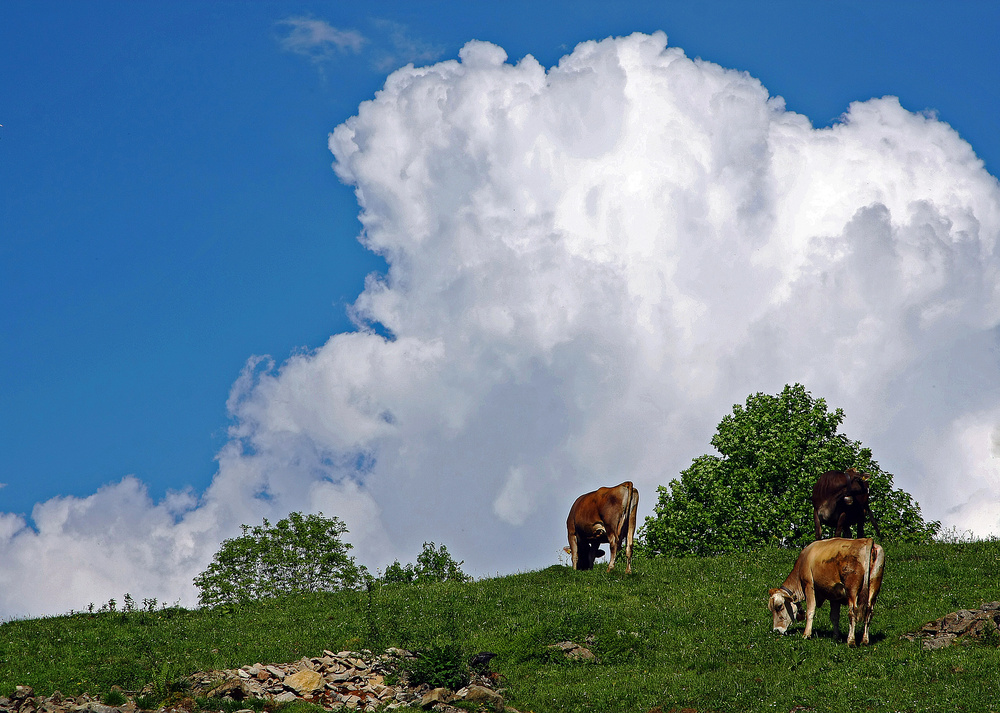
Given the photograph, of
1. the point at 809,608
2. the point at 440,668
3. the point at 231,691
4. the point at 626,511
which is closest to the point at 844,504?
the point at 626,511

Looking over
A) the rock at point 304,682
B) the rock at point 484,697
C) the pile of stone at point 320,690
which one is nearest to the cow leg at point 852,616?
the pile of stone at point 320,690

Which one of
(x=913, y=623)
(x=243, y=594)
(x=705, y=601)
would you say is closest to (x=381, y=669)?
(x=705, y=601)

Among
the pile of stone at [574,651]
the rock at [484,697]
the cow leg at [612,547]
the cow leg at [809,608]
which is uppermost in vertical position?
the cow leg at [612,547]

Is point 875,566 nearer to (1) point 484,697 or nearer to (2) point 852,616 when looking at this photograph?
(2) point 852,616

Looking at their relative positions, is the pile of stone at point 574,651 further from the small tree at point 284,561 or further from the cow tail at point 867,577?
the small tree at point 284,561

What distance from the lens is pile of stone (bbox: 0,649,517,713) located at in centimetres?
1920

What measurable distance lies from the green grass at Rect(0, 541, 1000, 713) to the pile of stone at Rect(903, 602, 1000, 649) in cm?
48

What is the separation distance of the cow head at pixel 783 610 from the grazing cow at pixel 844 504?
31.6 ft

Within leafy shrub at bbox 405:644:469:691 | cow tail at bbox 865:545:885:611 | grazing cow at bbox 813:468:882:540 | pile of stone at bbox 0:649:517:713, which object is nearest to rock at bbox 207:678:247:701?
pile of stone at bbox 0:649:517:713

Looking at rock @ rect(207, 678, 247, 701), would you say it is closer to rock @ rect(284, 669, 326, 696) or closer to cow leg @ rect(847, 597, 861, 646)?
rock @ rect(284, 669, 326, 696)

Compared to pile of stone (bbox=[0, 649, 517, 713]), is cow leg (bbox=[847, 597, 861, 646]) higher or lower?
higher

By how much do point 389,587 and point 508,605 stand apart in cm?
645

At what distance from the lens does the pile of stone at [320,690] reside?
63.0ft

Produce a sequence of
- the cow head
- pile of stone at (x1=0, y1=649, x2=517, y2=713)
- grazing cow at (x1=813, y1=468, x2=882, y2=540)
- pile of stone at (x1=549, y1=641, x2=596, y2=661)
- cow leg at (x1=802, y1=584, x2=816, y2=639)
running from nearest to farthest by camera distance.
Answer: pile of stone at (x1=0, y1=649, x2=517, y2=713), cow leg at (x1=802, y1=584, x2=816, y2=639), pile of stone at (x1=549, y1=641, x2=596, y2=661), the cow head, grazing cow at (x1=813, y1=468, x2=882, y2=540)
